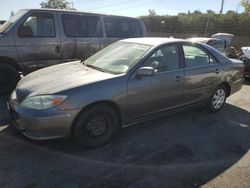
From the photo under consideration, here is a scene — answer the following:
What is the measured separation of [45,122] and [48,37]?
371cm

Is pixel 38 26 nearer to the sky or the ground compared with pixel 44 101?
nearer to the sky

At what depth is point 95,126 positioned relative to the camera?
3.93m

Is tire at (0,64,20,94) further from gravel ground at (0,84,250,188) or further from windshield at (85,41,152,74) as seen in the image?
windshield at (85,41,152,74)

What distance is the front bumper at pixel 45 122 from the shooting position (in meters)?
3.51

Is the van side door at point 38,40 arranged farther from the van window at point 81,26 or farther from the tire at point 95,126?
the tire at point 95,126

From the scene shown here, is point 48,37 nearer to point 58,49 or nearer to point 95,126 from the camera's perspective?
point 58,49

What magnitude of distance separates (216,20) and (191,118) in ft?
63.1

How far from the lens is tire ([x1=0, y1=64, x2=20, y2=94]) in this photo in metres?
6.10

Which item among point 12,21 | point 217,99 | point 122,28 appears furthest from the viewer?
point 122,28

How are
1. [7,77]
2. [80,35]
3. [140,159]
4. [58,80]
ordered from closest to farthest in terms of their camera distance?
[140,159], [58,80], [7,77], [80,35]

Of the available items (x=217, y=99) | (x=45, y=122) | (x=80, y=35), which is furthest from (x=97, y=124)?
(x=80, y=35)

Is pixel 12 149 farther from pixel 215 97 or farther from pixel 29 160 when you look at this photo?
pixel 215 97

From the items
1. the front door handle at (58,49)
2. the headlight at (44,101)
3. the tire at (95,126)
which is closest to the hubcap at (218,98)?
the tire at (95,126)

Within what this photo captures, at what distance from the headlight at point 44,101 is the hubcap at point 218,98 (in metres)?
3.32
